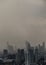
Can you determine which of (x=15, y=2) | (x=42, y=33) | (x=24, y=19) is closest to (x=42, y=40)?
(x=42, y=33)

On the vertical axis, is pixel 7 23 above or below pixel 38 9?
below

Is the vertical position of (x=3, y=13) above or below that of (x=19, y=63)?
above

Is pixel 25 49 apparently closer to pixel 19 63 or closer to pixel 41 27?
pixel 19 63

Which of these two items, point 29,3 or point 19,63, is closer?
point 19,63

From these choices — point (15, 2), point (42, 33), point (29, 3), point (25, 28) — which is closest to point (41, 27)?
Answer: point (42, 33)

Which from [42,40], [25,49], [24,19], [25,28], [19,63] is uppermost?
A: [24,19]

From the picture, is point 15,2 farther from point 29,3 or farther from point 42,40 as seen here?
point 42,40

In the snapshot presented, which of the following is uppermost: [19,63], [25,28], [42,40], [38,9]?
[38,9]
